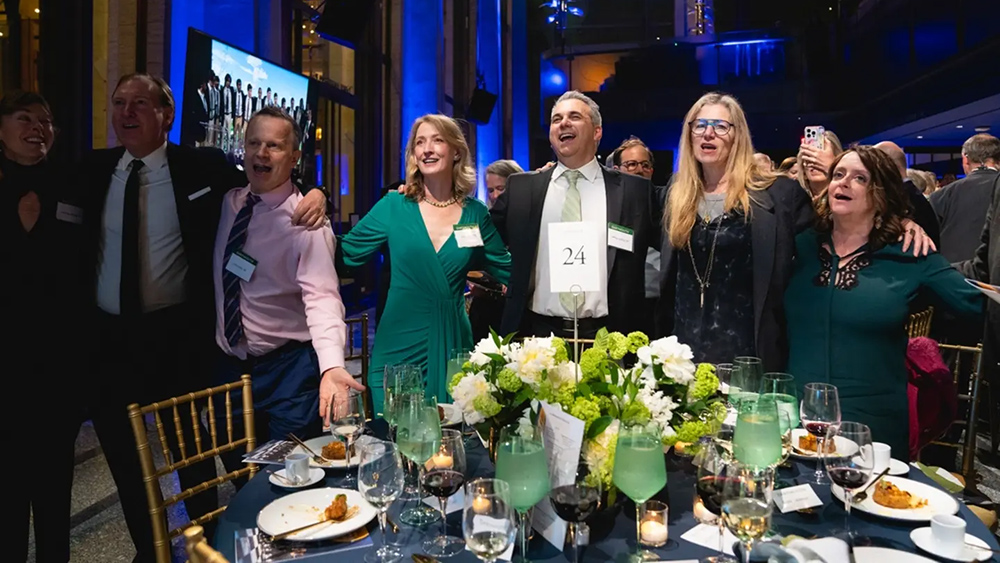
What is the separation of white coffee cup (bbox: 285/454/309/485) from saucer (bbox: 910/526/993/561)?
124 centimetres

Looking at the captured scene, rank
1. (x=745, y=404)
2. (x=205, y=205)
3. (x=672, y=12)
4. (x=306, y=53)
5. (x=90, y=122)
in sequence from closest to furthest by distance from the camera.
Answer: (x=745, y=404)
(x=205, y=205)
(x=90, y=122)
(x=306, y=53)
(x=672, y=12)

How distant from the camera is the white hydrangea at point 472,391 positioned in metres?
1.29

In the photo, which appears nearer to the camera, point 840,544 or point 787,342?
point 840,544

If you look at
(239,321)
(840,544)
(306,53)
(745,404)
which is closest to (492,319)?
(239,321)

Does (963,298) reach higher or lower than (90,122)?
lower

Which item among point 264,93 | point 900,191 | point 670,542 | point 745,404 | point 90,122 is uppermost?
point 264,93

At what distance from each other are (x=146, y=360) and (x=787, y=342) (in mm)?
2208

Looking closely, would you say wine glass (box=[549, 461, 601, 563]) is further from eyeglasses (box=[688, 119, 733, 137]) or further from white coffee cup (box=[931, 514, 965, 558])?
eyeglasses (box=[688, 119, 733, 137])

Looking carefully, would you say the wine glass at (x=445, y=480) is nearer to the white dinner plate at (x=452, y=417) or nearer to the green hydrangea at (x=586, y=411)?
the green hydrangea at (x=586, y=411)

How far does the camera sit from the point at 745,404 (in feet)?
4.72

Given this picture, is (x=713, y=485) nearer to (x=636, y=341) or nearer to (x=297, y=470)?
(x=636, y=341)

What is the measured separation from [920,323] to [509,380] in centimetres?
281

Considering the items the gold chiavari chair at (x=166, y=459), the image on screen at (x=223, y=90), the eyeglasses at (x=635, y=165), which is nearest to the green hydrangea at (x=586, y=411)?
the gold chiavari chair at (x=166, y=459)

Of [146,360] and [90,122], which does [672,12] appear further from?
[146,360]
